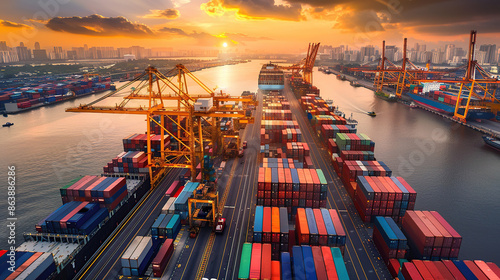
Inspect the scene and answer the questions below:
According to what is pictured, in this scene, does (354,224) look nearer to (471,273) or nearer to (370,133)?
(471,273)

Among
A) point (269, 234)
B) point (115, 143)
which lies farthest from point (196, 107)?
point (115, 143)

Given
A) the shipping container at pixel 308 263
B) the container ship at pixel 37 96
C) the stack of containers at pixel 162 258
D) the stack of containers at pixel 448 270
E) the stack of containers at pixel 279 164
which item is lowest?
the stack of containers at pixel 162 258

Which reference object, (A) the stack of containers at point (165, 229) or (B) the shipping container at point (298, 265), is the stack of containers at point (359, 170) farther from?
(A) the stack of containers at point (165, 229)

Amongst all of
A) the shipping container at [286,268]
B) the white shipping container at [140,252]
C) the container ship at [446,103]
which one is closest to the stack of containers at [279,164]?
the shipping container at [286,268]

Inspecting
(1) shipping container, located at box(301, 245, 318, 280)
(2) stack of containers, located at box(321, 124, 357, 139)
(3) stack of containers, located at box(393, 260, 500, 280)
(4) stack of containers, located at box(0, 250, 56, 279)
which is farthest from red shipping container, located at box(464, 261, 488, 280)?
(2) stack of containers, located at box(321, 124, 357, 139)

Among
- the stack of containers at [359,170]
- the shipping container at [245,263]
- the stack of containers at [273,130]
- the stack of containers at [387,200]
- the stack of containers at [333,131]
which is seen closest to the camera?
the shipping container at [245,263]

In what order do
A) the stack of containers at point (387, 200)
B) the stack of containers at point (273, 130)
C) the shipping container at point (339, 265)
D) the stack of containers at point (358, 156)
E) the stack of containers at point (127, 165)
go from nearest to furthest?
the shipping container at point (339, 265), the stack of containers at point (387, 200), the stack of containers at point (127, 165), the stack of containers at point (358, 156), the stack of containers at point (273, 130)
